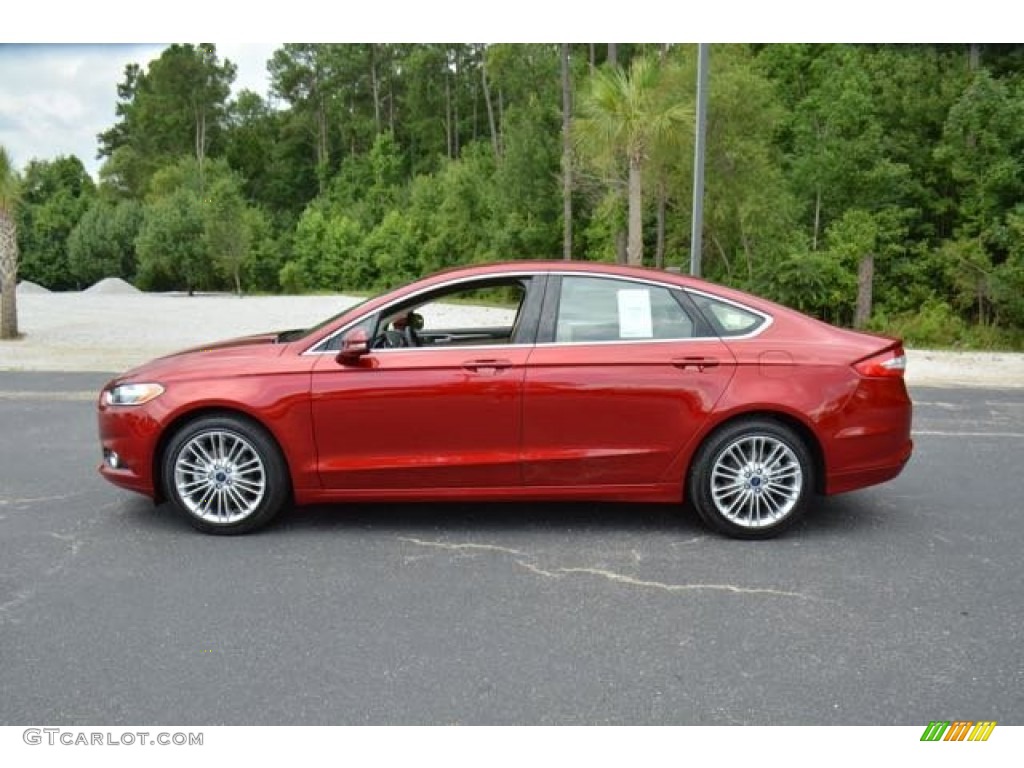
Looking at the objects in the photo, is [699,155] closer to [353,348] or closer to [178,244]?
[353,348]

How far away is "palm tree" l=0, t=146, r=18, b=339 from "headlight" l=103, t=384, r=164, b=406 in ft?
50.0

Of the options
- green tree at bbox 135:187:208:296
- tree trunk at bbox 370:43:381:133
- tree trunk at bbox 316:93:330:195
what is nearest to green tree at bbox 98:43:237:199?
tree trunk at bbox 316:93:330:195

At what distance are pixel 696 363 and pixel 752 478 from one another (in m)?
0.72

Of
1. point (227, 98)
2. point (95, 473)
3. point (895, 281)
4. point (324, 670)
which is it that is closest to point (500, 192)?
point (895, 281)

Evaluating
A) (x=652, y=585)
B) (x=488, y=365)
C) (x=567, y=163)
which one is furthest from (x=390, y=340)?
(x=567, y=163)

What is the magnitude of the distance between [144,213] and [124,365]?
47147 millimetres

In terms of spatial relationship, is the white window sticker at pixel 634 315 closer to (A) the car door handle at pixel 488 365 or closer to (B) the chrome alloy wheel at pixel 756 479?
(A) the car door handle at pixel 488 365

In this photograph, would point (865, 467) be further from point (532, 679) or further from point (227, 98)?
point (227, 98)

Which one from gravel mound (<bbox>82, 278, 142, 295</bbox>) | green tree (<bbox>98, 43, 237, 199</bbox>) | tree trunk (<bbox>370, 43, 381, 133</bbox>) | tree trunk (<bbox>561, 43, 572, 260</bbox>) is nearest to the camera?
tree trunk (<bbox>561, 43, 572, 260</bbox>)

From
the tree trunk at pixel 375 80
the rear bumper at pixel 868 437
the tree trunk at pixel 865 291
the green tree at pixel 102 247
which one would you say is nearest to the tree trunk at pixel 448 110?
the tree trunk at pixel 375 80

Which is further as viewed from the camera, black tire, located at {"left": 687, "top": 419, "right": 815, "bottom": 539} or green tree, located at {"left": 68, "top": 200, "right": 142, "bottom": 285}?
green tree, located at {"left": 68, "top": 200, "right": 142, "bottom": 285}

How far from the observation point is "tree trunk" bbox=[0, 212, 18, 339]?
18.6 metres

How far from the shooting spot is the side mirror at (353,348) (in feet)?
16.8

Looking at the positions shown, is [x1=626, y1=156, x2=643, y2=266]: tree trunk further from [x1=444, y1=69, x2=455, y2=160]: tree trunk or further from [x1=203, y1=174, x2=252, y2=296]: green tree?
[x1=444, y1=69, x2=455, y2=160]: tree trunk
